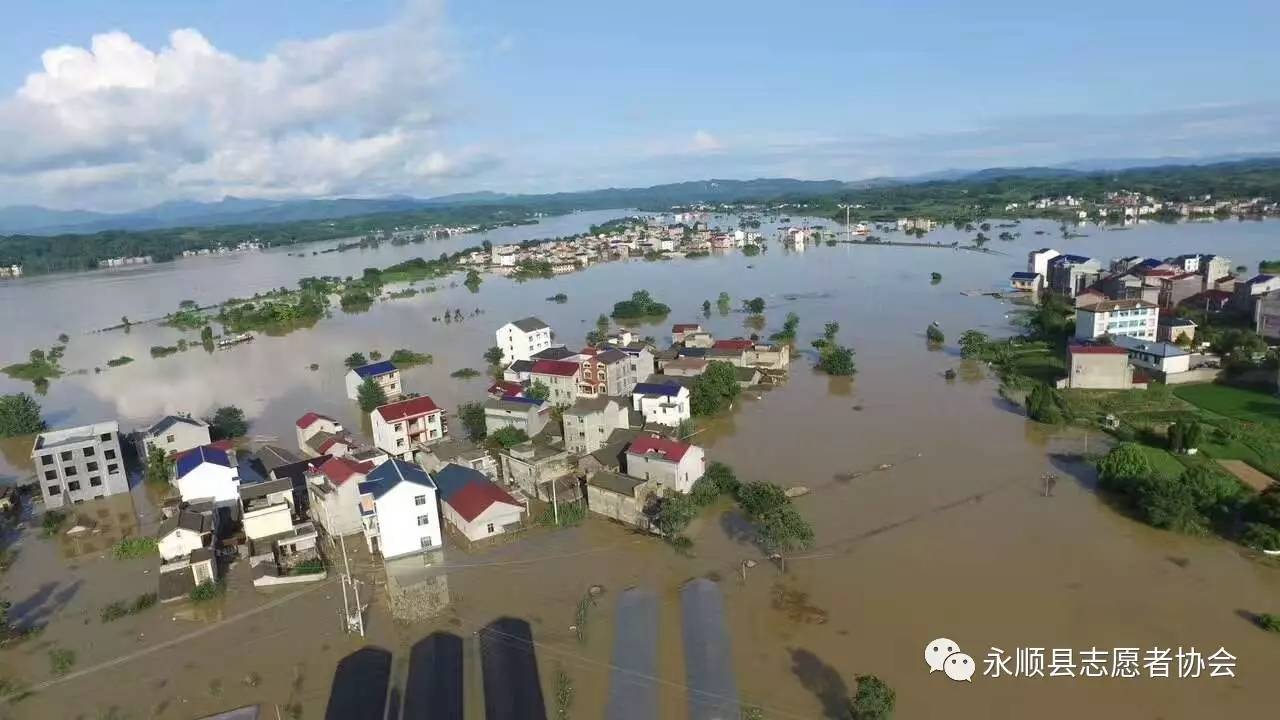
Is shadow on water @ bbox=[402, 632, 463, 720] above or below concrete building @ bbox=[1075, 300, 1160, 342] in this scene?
below

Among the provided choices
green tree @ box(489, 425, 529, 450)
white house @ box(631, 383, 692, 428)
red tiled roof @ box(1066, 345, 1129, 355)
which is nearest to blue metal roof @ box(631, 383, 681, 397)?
white house @ box(631, 383, 692, 428)

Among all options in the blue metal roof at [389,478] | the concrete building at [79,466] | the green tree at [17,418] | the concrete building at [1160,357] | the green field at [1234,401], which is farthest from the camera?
the green tree at [17,418]

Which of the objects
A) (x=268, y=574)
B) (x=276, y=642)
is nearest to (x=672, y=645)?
(x=276, y=642)

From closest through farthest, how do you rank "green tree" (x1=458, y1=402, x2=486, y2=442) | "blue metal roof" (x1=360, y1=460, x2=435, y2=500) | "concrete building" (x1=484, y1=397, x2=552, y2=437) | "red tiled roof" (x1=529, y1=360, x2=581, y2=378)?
1. "blue metal roof" (x1=360, y1=460, x2=435, y2=500)
2. "concrete building" (x1=484, y1=397, x2=552, y2=437)
3. "green tree" (x1=458, y1=402, x2=486, y2=442)
4. "red tiled roof" (x1=529, y1=360, x2=581, y2=378)

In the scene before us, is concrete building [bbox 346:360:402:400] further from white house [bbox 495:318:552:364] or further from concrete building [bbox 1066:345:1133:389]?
concrete building [bbox 1066:345:1133:389]

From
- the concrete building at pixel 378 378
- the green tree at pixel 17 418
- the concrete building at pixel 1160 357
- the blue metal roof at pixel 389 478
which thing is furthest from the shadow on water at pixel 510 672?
the green tree at pixel 17 418

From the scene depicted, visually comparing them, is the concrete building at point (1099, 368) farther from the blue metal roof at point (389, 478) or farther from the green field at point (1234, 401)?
the blue metal roof at point (389, 478)

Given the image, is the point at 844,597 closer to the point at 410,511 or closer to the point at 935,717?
the point at 935,717
